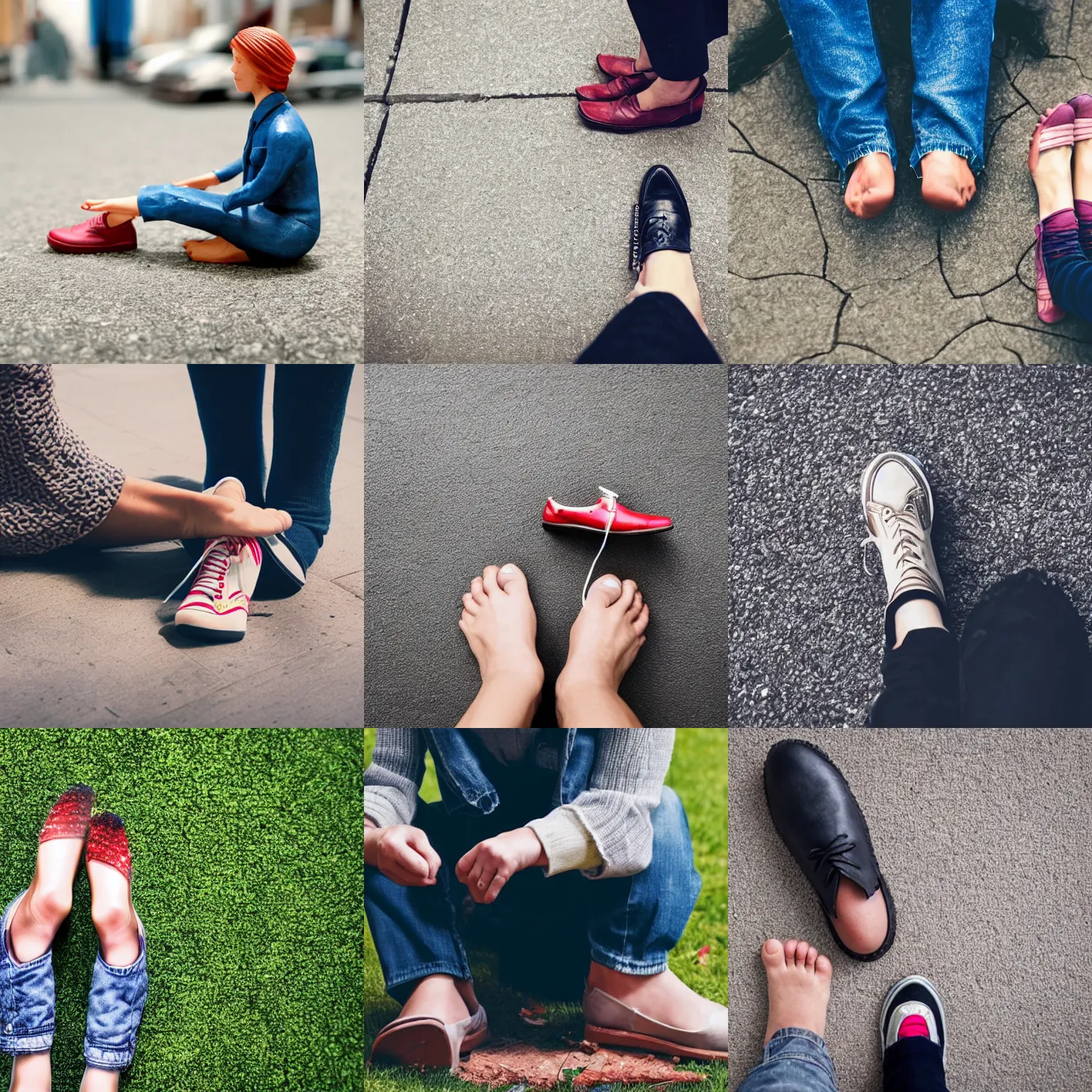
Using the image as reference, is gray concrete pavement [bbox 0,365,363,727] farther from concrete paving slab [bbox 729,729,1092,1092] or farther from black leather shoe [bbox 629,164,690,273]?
concrete paving slab [bbox 729,729,1092,1092]

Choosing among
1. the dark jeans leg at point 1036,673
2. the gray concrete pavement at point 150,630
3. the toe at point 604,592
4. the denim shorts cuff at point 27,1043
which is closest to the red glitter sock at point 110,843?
the gray concrete pavement at point 150,630

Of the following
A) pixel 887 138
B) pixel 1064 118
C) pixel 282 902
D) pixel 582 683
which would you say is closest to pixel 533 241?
pixel 887 138

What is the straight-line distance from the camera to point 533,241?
1830 millimetres

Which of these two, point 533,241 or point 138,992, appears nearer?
point 138,992

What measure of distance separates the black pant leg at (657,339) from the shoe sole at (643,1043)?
135 centimetres

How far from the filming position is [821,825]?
177 cm

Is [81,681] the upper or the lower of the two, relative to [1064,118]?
lower

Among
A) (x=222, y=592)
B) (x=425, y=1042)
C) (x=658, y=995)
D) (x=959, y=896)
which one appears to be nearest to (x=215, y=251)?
(x=222, y=592)

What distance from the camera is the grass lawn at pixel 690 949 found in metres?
1.77

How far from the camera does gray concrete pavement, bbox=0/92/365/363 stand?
67.7 inches

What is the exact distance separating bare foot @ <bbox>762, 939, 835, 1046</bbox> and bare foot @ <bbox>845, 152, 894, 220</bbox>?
1508mm

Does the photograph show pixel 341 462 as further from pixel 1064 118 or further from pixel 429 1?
pixel 1064 118

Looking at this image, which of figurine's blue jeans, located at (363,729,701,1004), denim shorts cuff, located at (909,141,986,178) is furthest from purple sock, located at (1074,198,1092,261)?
figurine's blue jeans, located at (363,729,701,1004)

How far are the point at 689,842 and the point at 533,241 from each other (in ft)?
4.19
